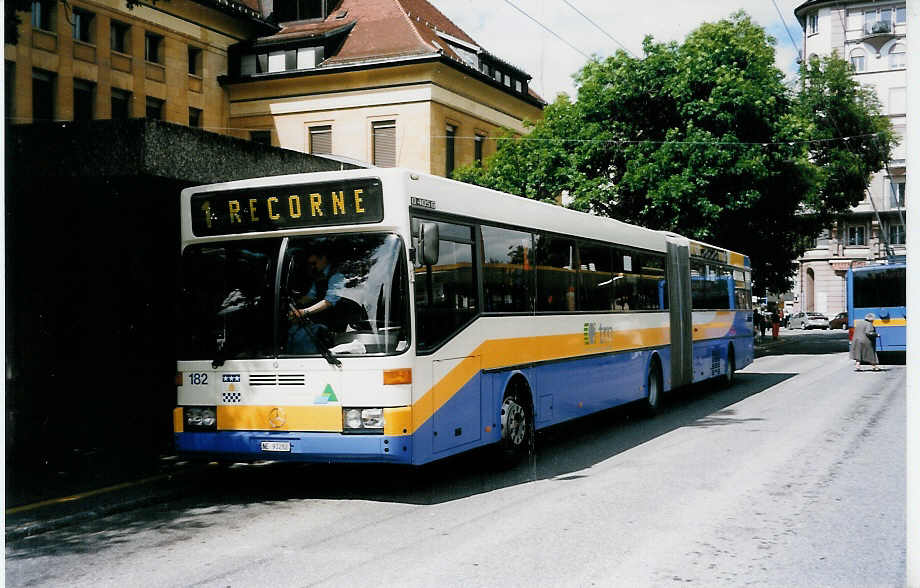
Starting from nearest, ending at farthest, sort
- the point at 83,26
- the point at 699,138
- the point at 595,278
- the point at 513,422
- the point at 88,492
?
the point at 88,492, the point at 513,422, the point at 595,278, the point at 699,138, the point at 83,26

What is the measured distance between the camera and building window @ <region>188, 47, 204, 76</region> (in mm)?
43375

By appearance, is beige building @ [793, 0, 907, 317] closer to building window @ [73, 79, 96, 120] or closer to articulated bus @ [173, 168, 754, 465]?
articulated bus @ [173, 168, 754, 465]

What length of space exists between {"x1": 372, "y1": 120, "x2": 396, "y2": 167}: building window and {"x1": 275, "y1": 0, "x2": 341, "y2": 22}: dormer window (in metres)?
7.37

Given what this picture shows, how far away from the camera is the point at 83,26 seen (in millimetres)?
37062

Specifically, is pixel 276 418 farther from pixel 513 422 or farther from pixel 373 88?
pixel 373 88

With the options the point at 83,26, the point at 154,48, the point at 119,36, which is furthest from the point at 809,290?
the point at 83,26

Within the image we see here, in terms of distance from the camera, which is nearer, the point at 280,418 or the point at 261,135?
the point at 280,418

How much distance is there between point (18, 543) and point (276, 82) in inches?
1536

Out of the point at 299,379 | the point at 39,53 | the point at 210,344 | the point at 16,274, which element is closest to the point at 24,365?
the point at 16,274

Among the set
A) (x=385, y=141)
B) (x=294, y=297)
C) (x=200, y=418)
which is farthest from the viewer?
(x=385, y=141)

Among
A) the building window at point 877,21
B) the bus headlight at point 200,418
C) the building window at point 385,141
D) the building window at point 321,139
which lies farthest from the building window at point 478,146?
the bus headlight at point 200,418

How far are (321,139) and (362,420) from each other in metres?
36.4

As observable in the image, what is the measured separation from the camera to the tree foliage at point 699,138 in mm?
31453

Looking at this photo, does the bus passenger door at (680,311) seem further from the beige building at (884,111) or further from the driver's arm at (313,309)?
the driver's arm at (313,309)
